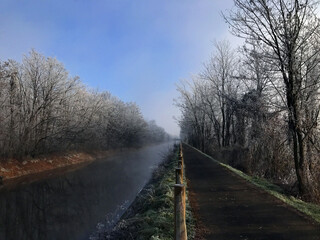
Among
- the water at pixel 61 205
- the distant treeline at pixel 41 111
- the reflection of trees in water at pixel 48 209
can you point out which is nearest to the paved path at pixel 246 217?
the water at pixel 61 205

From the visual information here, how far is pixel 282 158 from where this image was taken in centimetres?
1572

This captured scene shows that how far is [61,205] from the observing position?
1570cm

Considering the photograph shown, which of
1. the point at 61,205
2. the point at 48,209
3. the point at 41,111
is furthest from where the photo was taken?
the point at 41,111

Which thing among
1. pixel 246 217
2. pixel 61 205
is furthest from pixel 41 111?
pixel 246 217

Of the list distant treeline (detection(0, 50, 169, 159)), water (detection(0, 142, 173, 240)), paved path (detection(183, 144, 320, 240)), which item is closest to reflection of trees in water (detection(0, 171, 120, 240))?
water (detection(0, 142, 173, 240))

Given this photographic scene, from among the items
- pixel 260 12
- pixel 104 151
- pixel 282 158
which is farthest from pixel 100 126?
pixel 260 12

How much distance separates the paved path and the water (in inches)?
194

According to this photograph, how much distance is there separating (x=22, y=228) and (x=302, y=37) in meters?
13.5

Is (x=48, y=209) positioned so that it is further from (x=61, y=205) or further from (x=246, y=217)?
(x=246, y=217)

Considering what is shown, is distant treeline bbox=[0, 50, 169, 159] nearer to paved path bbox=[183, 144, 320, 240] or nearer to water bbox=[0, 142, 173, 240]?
water bbox=[0, 142, 173, 240]

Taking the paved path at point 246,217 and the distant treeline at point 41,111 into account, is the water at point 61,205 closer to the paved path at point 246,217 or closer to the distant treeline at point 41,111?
the paved path at point 246,217

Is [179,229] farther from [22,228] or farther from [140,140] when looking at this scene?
[140,140]

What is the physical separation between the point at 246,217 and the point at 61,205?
11394mm

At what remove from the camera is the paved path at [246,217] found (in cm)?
629
